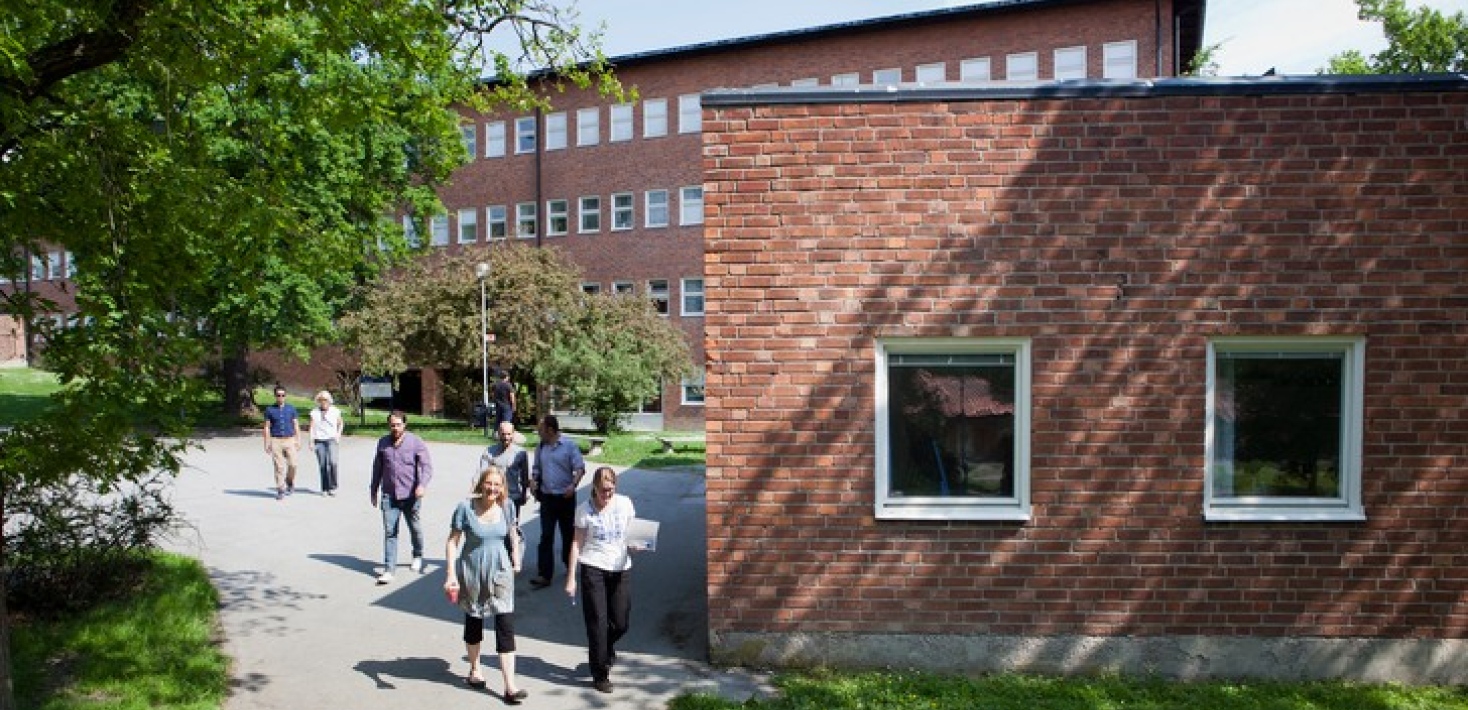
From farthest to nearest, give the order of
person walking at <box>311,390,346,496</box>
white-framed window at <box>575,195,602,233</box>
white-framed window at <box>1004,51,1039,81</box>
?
1. white-framed window at <box>575,195,602,233</box>
2. white-framed window at <box>1004,51,1039,81</box>
3. person walking at <box>311,390,346,496</box>

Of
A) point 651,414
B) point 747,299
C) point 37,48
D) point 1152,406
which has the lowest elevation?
point 651,414

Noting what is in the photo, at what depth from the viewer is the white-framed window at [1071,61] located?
100 feet

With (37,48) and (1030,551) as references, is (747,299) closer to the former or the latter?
(1030,551)

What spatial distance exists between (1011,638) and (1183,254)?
10.1ft

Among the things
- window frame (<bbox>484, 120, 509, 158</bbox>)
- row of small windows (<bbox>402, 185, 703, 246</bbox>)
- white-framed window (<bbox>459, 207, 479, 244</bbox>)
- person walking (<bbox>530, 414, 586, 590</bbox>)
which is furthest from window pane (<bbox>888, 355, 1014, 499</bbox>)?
white-framed window (<bbox>459, 207, 479, 244</bbox>)

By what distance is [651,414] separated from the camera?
3803 centimetres

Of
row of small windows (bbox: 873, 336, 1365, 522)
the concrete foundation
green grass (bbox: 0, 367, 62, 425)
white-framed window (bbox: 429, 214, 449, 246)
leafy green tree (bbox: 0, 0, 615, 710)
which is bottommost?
the concrete foundation

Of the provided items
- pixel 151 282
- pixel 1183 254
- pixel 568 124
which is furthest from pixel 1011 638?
pixel 568 124

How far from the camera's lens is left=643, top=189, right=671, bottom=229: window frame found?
3734cm

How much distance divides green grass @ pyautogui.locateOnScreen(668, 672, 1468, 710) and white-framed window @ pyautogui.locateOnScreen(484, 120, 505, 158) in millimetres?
37363

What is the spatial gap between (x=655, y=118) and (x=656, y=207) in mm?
3411

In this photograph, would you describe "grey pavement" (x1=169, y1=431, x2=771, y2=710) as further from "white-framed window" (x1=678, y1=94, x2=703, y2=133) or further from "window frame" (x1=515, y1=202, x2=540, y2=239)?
"window frame" (x1=515, y1=202, x2=540, y2=239)

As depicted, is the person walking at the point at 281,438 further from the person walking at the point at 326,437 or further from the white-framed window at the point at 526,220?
the white-framed window at the point at 526,220

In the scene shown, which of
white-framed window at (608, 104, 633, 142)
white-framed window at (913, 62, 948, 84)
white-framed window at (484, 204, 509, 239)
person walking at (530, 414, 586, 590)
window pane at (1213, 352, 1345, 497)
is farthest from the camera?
white-framed window at (484, 204, 509, 239)
